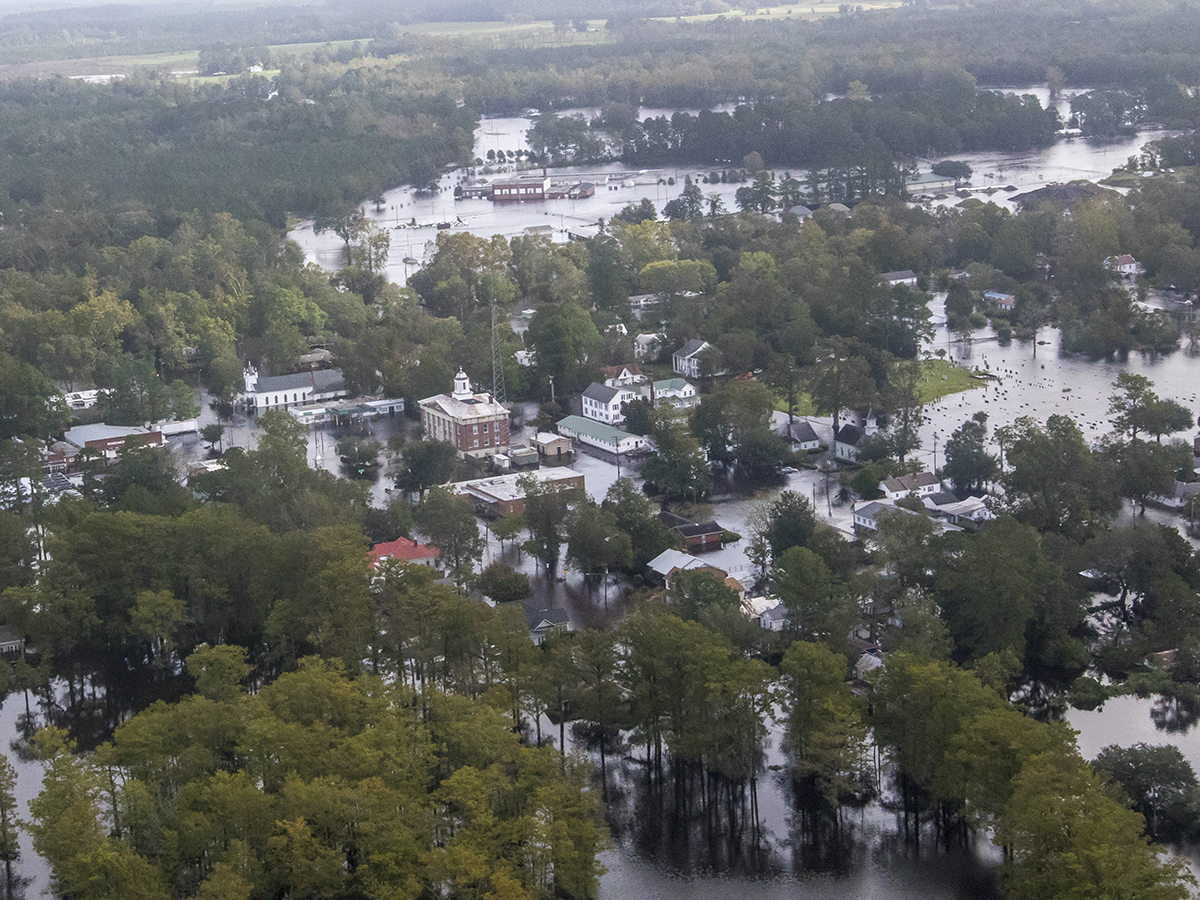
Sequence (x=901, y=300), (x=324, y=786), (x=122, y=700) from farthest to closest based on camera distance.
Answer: (x=901, y=300) → (x=122, y=700) → (x=324, y=786)

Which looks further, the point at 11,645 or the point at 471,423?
the point at 471,423

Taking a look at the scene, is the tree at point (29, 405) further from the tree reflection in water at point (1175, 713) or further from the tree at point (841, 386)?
the tree reflection in water at point (1175, 713)

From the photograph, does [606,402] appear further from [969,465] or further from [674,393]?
[969,465]

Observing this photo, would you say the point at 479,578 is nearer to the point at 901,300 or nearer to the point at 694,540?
the point at 694,540

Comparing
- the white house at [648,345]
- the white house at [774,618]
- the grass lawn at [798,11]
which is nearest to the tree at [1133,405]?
the white house at [774,618]

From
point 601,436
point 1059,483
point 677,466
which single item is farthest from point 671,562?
point 601,436

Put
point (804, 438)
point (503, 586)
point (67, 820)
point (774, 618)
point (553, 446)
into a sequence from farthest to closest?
point (553, 446)
point (804, 438)
point (503, 586)
point (774, 618)
point (67, 820)

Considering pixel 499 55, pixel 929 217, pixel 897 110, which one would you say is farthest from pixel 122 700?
pixel 499 55
